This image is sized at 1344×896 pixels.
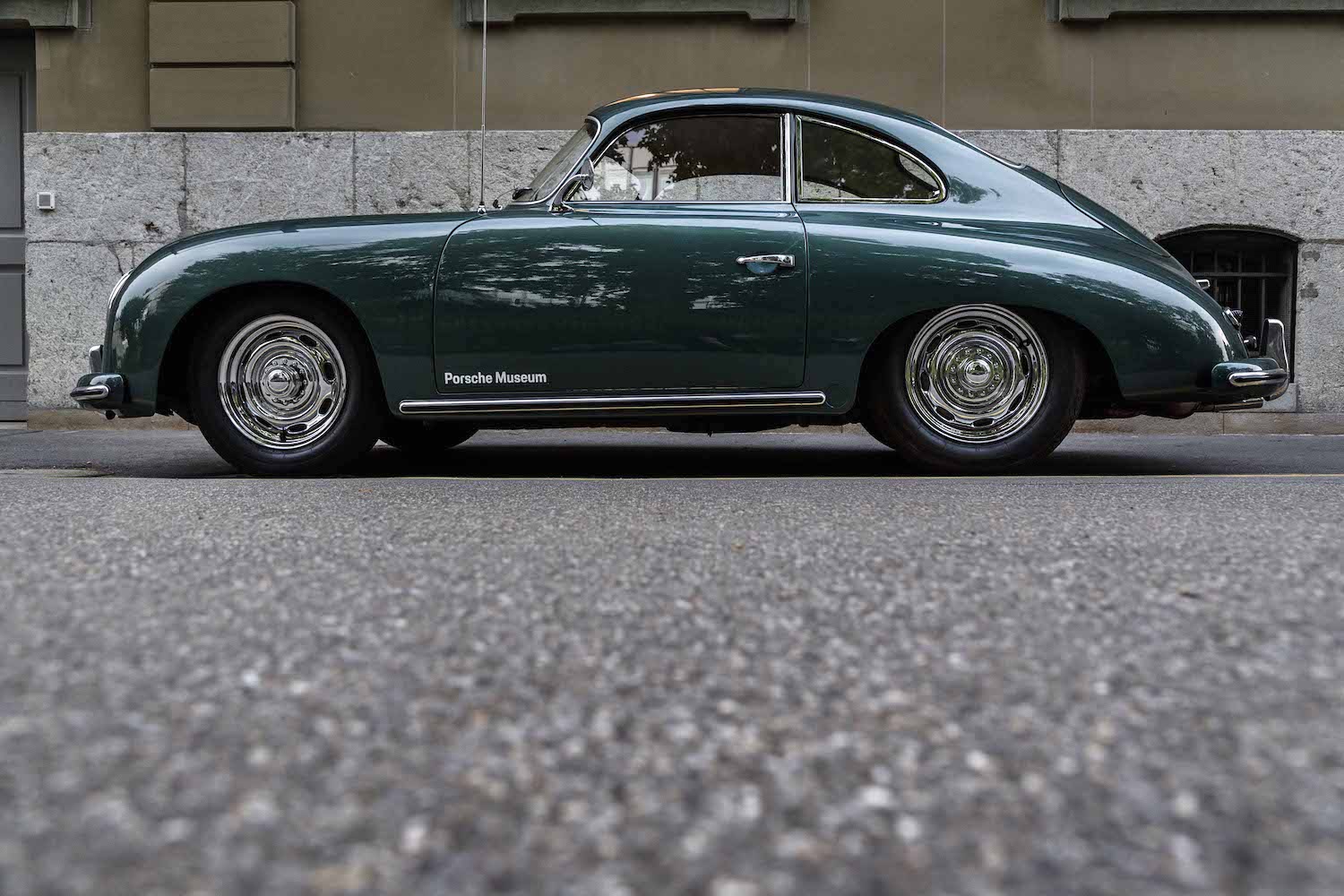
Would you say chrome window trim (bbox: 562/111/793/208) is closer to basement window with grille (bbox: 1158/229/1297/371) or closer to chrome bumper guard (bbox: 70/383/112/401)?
chrome bumper guard (bbox: 70/383/112/401)

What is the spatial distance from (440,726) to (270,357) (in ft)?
12.4

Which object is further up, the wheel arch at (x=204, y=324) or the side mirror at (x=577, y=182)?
the side mirror at (x=577, y=182)

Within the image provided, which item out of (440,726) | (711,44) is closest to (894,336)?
(440,726)

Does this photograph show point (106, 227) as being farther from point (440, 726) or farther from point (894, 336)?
point (440, 726)

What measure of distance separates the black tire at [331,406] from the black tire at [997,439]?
1.92 m

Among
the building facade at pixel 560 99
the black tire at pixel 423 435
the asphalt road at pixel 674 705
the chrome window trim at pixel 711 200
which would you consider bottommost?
the asphalt road at pixel 674 705

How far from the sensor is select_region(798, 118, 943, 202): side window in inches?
208

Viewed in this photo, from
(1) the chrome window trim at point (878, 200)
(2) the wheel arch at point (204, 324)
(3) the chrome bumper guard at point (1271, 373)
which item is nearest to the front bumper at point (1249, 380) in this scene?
(3) the chrome bumper guard at point (1271, 373)

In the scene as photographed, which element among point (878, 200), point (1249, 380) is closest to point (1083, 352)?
point (1249, 380)

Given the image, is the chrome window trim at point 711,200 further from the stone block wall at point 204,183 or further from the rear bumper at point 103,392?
the stone block wall at point 204,183

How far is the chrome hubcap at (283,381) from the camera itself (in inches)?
200

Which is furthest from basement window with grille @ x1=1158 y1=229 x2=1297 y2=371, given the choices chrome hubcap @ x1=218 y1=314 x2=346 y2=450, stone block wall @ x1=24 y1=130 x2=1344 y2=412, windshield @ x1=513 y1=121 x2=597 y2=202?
chrome hubcap @ x1=218 y1=314 x2=346 y2=450

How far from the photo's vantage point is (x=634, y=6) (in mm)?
10141

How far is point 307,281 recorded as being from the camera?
4988mm
